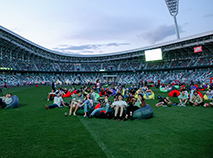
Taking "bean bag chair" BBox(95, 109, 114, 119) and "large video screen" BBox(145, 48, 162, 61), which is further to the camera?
"large video screen" BBox(145, 48, 162, 61)

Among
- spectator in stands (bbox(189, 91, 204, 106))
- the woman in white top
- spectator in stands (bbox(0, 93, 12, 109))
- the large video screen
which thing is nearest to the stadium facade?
the large video screen

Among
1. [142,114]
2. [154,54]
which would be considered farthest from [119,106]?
[154,54]

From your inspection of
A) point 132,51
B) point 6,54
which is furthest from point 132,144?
point 132,51

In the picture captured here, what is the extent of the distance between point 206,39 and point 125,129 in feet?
149

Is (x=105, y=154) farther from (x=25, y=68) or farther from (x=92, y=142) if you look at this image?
(x=25, y=68)

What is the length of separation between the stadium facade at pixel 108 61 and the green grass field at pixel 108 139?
41.8 m

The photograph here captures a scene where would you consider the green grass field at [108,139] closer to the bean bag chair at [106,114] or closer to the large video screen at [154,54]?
the bean bag chair at [106,114]

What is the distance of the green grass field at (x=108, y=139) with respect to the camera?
12.1ft

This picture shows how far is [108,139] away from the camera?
4.59m

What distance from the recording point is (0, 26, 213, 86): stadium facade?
4334 centimetres

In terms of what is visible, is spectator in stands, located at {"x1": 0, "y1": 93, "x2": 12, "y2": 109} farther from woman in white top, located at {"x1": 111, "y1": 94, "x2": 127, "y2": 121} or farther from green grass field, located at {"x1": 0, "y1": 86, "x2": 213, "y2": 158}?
woman in white top, located at {"x1": 111, "y1": 94, "x2": 127, "y2": 121}

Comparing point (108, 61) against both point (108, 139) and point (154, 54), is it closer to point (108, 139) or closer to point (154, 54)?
point (154, 54)

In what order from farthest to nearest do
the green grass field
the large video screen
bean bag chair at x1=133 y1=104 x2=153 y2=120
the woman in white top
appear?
the large video screen → the woman in white top → bean bag chair at x1=133 y1=104 x2=153 y2=120 → the green grass field

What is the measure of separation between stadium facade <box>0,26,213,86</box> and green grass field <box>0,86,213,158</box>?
41.8m
